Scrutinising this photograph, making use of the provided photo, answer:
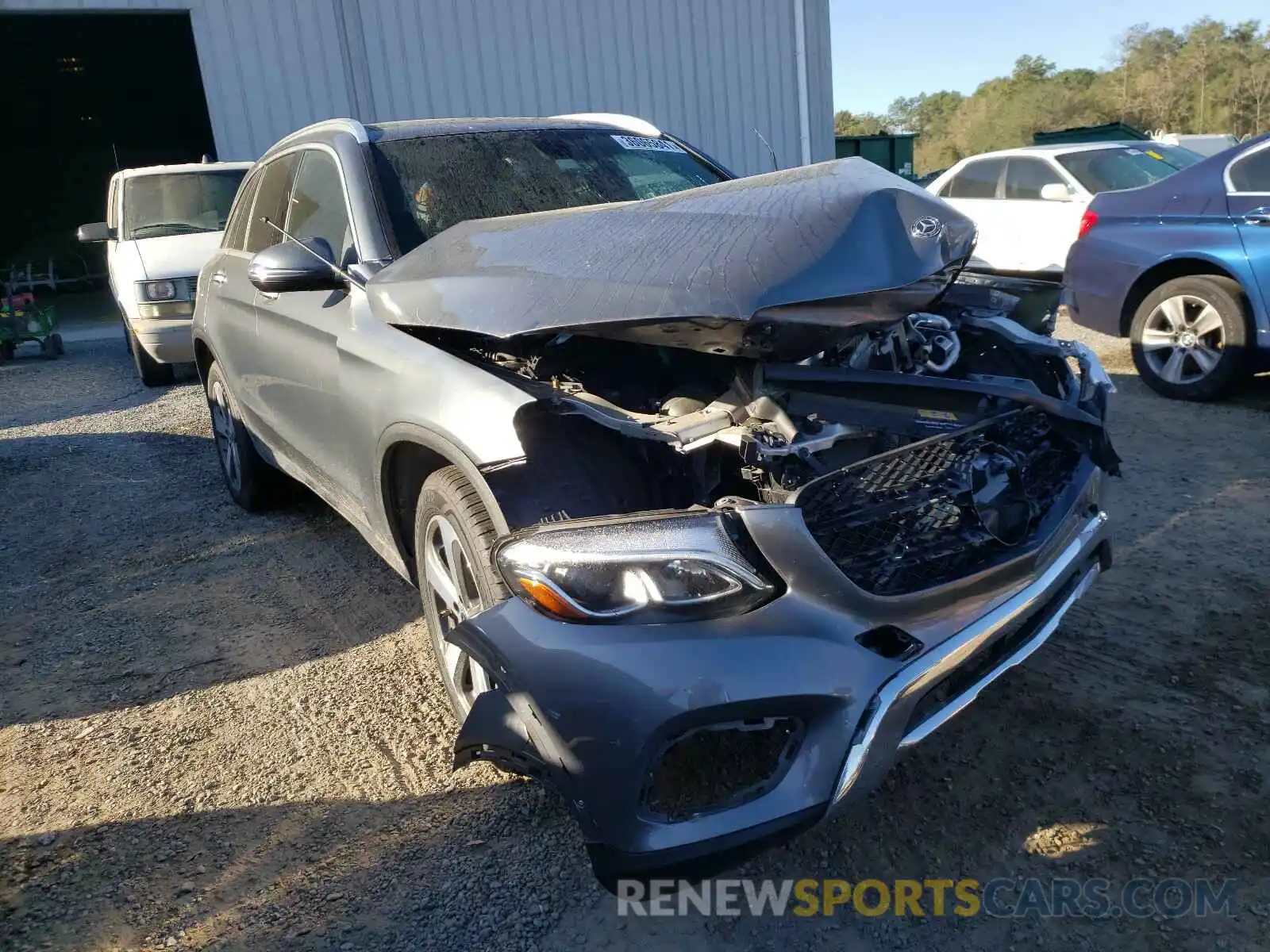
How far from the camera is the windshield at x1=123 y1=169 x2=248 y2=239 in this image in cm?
948

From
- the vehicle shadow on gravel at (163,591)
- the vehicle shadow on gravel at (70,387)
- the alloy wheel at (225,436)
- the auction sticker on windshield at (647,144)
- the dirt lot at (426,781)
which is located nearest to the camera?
the dirt lot at (426,781)

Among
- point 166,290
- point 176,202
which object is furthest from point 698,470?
point 176,202

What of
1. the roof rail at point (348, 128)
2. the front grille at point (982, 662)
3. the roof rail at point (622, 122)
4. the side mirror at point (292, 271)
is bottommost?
the front grille at point (982, 662)

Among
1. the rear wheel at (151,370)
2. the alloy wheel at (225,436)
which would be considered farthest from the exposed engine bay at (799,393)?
the rear wheel at (151,370)

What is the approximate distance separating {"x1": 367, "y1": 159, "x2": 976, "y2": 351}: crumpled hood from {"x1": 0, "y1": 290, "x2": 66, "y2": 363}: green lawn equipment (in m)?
11.1

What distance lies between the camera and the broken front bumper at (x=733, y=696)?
75.0 inches

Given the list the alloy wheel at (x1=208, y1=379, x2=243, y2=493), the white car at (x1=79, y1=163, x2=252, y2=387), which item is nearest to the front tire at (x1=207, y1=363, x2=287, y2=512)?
the alloy wheel at (x1=208, y1=379, x2=243, y2=493)

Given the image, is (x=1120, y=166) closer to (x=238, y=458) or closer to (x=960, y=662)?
(x=238, y=458)

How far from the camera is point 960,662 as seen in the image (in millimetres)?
2082

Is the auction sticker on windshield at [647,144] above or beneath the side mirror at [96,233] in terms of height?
above

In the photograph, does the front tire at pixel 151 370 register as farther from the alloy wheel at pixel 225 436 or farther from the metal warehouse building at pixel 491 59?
the alloy wheel at pixel 225 436

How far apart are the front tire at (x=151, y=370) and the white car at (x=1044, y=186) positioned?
24.5 ft

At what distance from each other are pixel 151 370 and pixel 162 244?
1221 millimetres

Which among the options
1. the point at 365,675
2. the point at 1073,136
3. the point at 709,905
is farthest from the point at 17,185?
the point at 709,905
